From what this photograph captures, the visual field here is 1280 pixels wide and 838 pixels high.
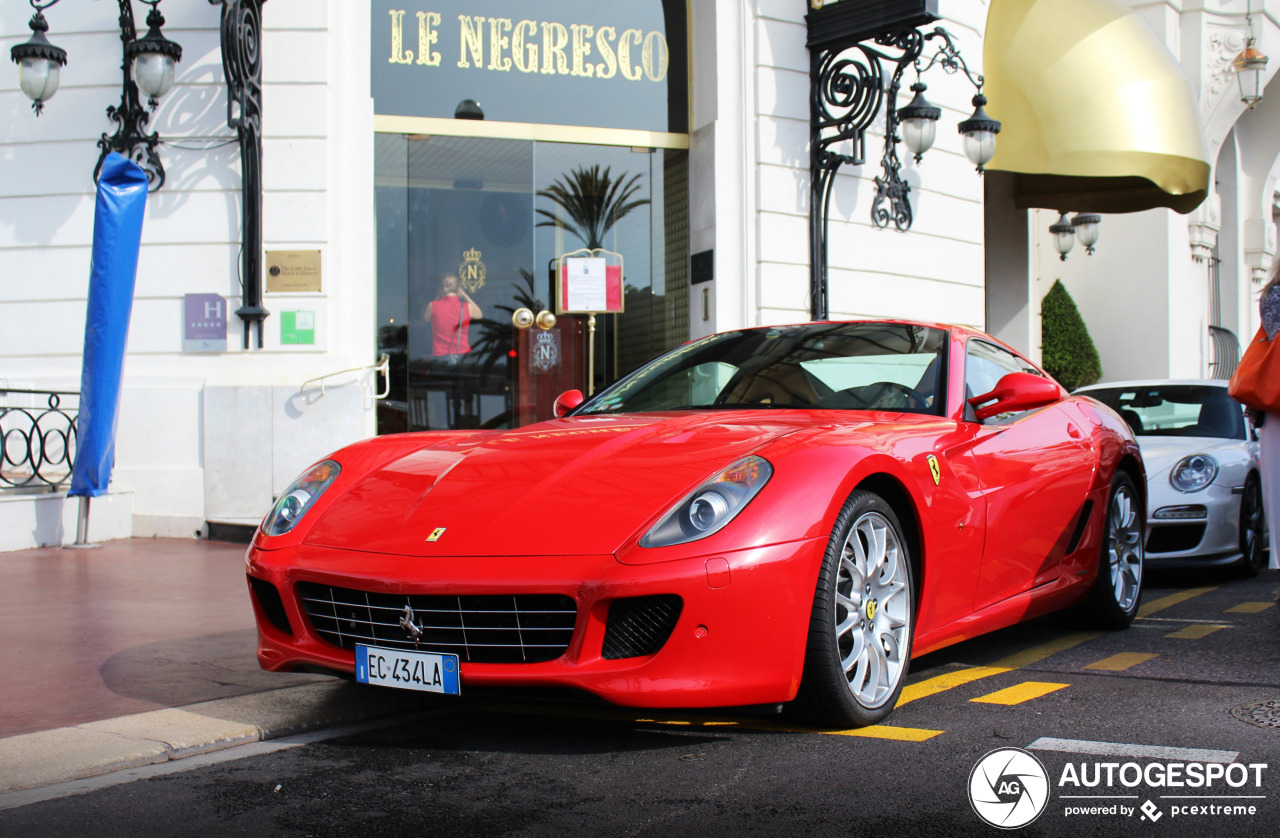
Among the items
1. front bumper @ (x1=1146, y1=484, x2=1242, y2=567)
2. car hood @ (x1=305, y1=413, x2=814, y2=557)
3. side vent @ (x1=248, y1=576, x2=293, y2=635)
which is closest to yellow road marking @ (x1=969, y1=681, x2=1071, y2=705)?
car hood @ (x1=305, y1=413, x2=814, y2=557)

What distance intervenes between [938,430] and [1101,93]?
983cm

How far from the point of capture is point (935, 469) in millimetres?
3574

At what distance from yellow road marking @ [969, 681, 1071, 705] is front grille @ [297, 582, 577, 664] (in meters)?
1.53

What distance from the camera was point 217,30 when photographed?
8.84 metres

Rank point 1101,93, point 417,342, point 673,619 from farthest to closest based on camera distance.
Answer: point 1101,93
point 417,342
point 673,619

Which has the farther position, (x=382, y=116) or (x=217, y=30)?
(x=382, y=116)

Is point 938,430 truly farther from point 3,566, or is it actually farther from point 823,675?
point 3,566

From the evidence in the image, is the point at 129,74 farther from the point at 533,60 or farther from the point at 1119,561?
the point at 1119,561

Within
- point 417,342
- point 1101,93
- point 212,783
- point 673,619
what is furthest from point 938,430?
point 1101,93

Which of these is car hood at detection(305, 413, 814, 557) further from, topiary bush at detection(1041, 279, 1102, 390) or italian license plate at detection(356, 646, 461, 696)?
topiary bush at detection(1041, 279, 1102, 390)

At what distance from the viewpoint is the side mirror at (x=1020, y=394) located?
12.9 ft

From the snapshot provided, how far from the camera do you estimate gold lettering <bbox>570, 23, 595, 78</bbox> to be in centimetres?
1054

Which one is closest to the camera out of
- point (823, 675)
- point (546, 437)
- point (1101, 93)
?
point (823, 675)

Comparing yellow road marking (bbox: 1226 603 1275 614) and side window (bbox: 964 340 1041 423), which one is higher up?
side window (bbox: 964 340 1041 423)
